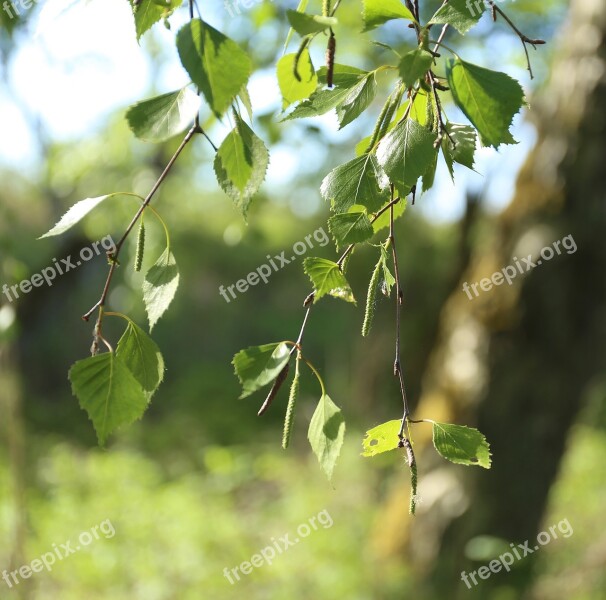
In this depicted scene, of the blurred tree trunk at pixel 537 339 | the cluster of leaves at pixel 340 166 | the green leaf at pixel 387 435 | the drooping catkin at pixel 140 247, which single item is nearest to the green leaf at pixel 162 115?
the cluster of leaves at pixel 340 166

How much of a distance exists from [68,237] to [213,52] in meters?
5.04

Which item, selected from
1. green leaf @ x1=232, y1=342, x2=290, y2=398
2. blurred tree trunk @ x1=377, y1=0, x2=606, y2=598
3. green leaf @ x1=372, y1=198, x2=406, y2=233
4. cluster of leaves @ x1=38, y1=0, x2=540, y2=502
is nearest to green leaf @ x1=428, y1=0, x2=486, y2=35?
cluster of leaves @ x1=38, y1=0, x2=540, y2=502

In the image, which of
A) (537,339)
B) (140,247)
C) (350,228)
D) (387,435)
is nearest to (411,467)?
(387,435)

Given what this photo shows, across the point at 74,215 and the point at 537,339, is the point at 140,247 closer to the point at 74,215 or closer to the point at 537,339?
the point at 74,215

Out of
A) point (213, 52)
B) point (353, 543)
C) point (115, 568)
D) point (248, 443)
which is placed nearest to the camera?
point (213, 52)

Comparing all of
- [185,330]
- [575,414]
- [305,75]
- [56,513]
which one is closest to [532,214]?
[575,414]

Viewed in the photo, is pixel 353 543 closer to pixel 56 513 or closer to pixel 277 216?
pixel 56 513

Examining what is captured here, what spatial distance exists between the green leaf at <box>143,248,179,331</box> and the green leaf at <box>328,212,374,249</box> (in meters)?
0.11

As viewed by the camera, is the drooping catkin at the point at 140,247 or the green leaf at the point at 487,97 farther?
the drooping catkin at the point at 140,247

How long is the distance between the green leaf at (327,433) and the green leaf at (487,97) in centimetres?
19

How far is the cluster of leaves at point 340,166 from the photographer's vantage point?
1.39ft

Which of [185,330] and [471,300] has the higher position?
[471,300]

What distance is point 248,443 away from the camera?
18.9ft

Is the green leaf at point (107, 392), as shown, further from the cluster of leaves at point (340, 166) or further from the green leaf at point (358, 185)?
the green leaf at point (358, 185)
